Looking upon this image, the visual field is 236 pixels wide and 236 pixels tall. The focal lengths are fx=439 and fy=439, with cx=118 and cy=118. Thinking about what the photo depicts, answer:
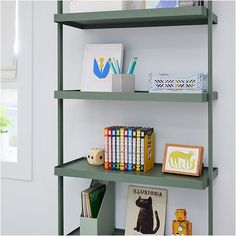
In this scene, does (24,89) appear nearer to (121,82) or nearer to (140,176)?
(121,82)

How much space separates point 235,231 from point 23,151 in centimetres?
113

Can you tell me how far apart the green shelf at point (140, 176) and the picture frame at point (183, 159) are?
2cm

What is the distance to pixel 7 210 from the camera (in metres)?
2.40

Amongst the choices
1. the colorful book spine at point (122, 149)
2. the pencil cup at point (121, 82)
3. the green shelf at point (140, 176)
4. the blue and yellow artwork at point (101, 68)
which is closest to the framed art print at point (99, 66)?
the blue and yellow artwork at point (101, 68)

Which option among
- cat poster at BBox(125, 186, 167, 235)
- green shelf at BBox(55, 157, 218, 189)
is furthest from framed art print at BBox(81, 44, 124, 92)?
cat poster at BBox(125, 186, 167, 235)

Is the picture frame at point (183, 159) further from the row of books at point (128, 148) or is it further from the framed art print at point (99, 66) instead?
the framed art print at point (99, 66)

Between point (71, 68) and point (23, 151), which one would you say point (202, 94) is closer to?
point (71, 68)

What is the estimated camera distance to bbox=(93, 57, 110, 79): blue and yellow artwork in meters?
2.00

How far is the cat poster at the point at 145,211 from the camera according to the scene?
6.55 feet

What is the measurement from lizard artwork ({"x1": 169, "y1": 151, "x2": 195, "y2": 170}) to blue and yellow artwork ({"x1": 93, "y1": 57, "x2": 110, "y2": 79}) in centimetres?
48

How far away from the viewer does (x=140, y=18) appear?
1.77m

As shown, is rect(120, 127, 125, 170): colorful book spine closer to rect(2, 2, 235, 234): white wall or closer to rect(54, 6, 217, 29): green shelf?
rect(2, 2, 235, 234): white wall

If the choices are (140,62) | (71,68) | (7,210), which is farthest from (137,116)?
(7,210)

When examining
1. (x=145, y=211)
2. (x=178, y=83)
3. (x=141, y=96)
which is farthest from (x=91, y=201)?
(x=178, y=83)
